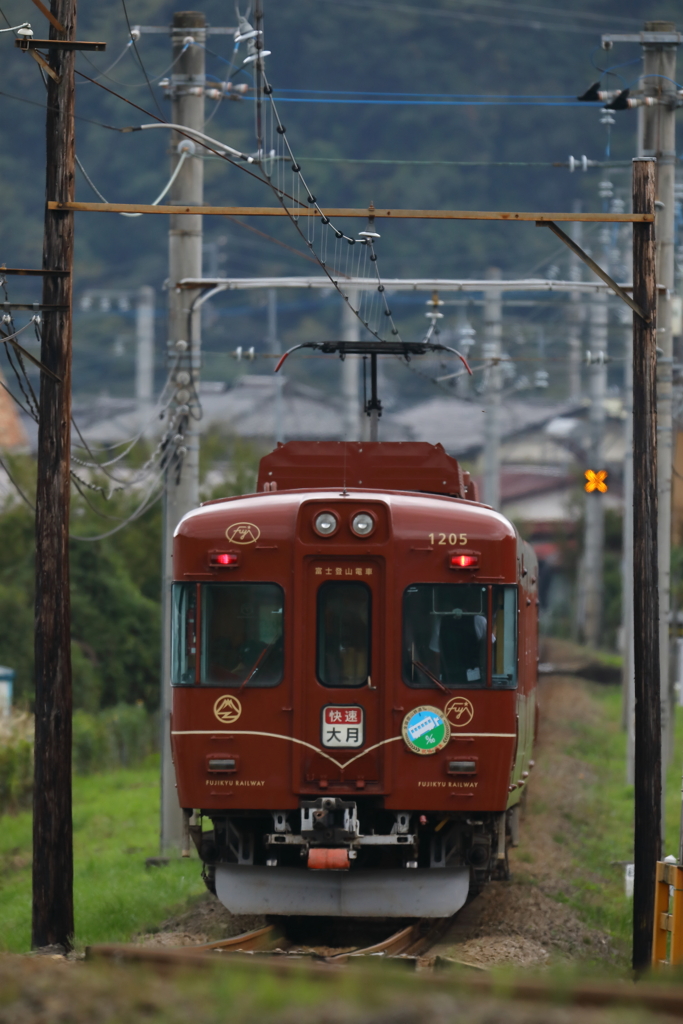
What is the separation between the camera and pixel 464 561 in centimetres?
1102

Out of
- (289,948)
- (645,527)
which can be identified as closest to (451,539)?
(645,527)

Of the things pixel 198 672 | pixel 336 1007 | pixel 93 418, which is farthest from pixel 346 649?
pixel 93 418

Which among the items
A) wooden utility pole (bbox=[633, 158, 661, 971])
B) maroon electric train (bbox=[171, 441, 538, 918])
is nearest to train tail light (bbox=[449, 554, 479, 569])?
maroon electric train (bbox=[171, 441, 538, 918])

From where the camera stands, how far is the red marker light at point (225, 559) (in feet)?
36.3

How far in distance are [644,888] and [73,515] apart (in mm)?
21126

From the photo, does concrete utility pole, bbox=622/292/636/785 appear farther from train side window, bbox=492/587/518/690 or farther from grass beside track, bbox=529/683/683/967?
train side window, bbox=492/587/518/690

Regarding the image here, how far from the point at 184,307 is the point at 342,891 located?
7189 mm

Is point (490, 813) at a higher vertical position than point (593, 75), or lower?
lower

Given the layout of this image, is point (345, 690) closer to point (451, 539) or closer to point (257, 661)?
point (257, 661)

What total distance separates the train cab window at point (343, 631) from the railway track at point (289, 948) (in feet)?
6.02

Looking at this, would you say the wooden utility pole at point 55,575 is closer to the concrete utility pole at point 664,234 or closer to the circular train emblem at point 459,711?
the circular train emblem at point 459,711

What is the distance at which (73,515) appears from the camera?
31.5 m

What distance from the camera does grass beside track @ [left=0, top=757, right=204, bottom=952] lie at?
13.2m

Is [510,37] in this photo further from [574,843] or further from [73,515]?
[574,843]
